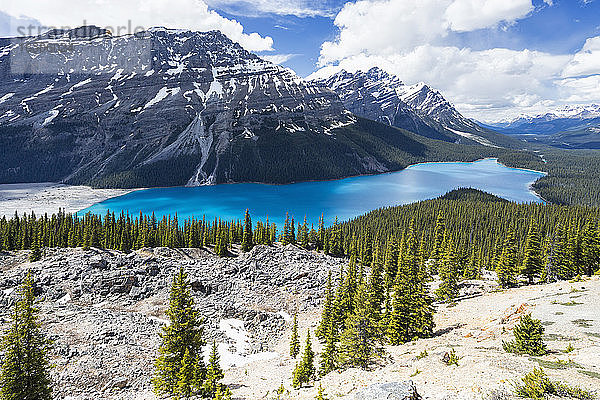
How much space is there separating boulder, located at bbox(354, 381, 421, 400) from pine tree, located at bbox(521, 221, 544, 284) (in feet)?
178

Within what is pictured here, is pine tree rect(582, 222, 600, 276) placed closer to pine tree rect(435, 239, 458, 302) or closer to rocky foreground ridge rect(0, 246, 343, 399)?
pine tree rect(435, 239, 458, 302)

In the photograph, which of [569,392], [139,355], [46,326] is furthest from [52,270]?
[569,392]

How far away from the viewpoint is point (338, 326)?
4594 cm

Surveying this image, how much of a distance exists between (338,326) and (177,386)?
23.4 meters

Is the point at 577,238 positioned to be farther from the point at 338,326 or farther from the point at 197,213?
the point at 197,213

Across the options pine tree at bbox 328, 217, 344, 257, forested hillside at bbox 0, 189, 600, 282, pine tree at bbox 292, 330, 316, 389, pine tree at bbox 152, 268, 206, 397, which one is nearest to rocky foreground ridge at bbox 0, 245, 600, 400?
pine tree at bbox 292, 330, 316, 389

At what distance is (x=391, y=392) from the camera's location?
18047mm

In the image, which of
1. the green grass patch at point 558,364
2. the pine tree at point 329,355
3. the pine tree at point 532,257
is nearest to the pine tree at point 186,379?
the pine tree at point 329,355

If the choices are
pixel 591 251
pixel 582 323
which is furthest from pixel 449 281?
pixel 591 251

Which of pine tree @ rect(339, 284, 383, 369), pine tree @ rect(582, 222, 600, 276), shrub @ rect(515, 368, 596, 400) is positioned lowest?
pine tree @ rect(339, 284, 383, 369)

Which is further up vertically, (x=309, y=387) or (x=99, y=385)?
(x=309, y=387)

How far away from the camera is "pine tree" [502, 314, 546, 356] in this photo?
24016 millimetres

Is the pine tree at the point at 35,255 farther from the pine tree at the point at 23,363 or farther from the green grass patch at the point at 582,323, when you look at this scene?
the green grass patch at the point at 582,323

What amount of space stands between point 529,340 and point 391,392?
1326cm
